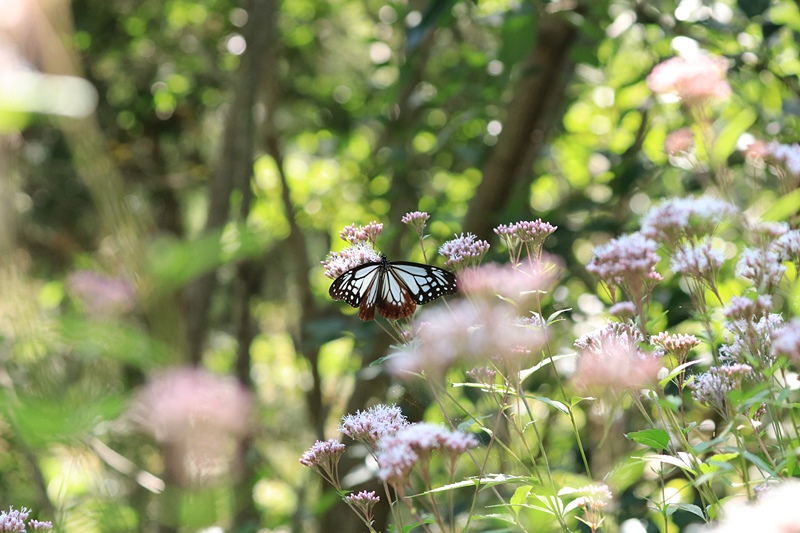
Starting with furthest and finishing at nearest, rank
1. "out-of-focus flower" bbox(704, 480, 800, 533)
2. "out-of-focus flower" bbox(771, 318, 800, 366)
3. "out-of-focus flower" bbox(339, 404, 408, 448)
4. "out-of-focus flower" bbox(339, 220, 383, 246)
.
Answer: "out-of-focus flower" bbox(339, 220, 383, 246) → "out-of-focus flower" bbox(339, 404, 408, 448) → "out-of-focus flower" bbox(771, 318, 800, 366) → "out-of-focus flower" bbox(704, 480, 800, 533)

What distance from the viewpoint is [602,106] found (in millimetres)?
4230

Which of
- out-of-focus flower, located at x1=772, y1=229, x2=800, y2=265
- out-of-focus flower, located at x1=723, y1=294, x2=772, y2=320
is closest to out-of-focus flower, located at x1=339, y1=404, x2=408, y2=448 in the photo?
out-of-focus flower, located at x1=723, y1=294, x2=772, y2=320

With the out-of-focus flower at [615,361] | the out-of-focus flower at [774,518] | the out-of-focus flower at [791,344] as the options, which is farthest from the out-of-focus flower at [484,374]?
the out-of-focus flower at [774,518]

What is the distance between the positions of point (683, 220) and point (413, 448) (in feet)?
1.54

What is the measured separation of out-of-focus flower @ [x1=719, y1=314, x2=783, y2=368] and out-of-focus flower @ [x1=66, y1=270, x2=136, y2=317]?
750 mm

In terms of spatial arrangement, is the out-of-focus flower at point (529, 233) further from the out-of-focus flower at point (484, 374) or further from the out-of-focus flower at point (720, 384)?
the out-of-focus flower at point (720, 384)

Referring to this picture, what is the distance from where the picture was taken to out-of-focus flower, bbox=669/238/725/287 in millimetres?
1094

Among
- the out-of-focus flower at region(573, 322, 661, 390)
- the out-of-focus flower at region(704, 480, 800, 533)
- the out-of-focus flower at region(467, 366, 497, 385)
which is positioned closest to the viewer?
the out-of-focus flower at region(704, 480, 800, 533)

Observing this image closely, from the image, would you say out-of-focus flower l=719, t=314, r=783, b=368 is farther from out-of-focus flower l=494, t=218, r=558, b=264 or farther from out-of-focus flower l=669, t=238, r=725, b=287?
out-of-focus flower l=494, t=218, r=558, b=264

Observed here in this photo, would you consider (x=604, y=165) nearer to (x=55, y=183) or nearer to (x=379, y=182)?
(x=379, y=182)

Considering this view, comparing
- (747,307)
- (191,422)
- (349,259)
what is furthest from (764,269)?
(191,422)

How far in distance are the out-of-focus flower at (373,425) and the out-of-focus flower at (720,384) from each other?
43 cm

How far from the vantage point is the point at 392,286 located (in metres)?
1.38

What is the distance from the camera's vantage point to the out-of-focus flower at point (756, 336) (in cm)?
103
